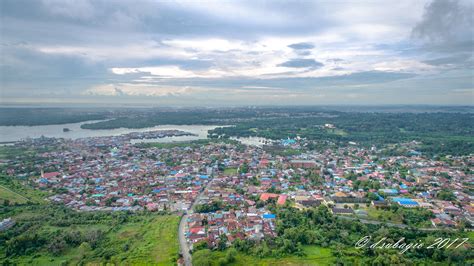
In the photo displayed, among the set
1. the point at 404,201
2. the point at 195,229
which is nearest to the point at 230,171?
the point at 195,229

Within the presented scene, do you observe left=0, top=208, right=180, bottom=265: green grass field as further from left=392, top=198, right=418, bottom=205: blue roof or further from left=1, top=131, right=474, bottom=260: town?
left=392, top=198, right=418, bottom=205: blue roof

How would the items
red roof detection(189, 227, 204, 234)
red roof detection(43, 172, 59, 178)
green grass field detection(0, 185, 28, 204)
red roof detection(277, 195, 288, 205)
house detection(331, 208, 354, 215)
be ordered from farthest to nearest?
1. red roof detection(43, 172, 59, 178)
2. green grass field detection(0, 185, 28, 204)
3. red roof detection(277, 195, 288, 205)
4. house detection(331, 208, 354, 215)
5. red roof detection(189, 227, 204, 234)

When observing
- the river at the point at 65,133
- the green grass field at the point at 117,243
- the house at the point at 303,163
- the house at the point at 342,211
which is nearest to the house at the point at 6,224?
the green grass field at the point at 117,243

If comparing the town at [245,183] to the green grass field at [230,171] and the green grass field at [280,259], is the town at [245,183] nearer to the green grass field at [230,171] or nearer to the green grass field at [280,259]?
the green grass field at [230,171]

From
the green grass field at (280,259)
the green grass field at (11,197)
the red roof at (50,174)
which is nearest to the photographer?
the green grass field at (280,259)

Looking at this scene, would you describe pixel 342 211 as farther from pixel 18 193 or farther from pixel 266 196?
pixel 18 193

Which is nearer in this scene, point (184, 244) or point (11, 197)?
point (184, 244)

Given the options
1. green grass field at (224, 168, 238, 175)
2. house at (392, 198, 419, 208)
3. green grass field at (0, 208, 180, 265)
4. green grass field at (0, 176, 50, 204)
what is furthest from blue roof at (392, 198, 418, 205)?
green grass field at (0, 176, 50, 204)

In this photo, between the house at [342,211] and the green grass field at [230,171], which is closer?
the house at [342,211]

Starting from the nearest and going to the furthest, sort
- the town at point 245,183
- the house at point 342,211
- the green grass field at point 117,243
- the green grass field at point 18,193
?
1. the green grass field at point 117,243
2. the town at point 245,183
3. the house at point 342,211
4. the green grass field at point 18,193

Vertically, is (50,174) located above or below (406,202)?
above

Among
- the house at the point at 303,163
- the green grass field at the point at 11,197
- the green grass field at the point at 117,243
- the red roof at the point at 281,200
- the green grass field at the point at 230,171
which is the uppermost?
the house at the point at 303,163
